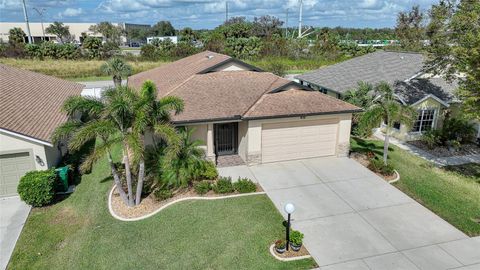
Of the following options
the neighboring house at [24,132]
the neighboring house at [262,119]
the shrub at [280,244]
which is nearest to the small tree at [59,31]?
the neighboring house at [24,132]

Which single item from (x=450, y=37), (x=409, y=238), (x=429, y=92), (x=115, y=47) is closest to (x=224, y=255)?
(x=409, y=238)

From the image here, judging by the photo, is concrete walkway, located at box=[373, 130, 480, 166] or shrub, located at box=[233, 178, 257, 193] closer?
shrub, located at box=[233, 178, 257, 193]

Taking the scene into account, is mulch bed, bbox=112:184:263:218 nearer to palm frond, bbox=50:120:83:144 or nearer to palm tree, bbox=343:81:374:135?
palm frond, bbox=50:120:83:144

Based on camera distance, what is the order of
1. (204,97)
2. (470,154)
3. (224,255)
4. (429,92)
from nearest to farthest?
(224,255), (204,97), (470,154), (429,92)

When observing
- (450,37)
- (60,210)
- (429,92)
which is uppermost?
(450,37)

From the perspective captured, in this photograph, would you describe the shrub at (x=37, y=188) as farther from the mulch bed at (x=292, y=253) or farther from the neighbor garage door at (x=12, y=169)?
the mulch bed at (x=292, y=253)

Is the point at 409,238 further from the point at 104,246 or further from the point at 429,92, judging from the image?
the point at 429,92

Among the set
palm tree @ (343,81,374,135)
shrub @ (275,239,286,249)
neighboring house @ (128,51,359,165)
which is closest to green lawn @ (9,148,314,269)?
shrub @ (275,239,286,249)
